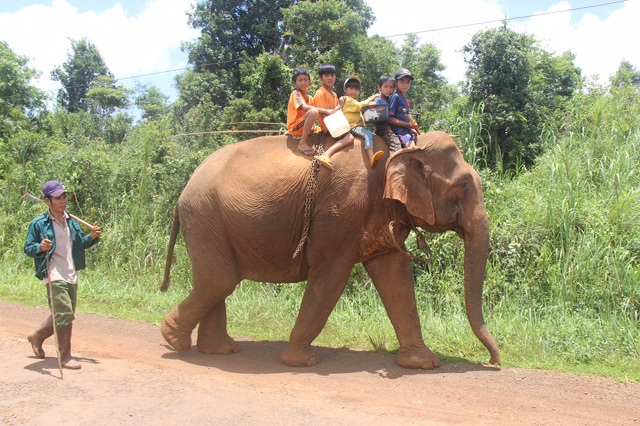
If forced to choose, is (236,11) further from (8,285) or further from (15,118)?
(8,285)

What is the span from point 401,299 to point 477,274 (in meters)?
0.81

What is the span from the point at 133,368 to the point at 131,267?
5.02 meters

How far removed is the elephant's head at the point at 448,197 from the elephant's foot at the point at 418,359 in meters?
0.54

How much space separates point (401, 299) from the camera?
Result: 5.52 metres

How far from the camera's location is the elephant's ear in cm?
520

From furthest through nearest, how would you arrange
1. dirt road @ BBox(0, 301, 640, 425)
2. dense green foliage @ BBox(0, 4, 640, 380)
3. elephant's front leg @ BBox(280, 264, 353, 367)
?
dense green foliage @ BBox(0, 4, 640, 380) → elephant's front leg @ BBox(280, 264, 353, 367) → dirt road @ BBox(0, 301, 640, 425)

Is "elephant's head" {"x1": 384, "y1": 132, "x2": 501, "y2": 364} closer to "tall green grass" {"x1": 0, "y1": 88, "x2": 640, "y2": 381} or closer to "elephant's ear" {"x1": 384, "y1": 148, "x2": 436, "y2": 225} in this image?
"elephant's ear" {"x1": 384, "y1": 148, "x2": 436, "y2": 225}

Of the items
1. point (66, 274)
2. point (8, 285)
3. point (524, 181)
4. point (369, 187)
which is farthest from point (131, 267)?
point (524, 181)

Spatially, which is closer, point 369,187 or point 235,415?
point 235,415

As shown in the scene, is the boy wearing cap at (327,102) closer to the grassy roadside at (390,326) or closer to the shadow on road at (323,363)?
the shadow on road at (323,363)

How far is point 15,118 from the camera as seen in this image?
61.9ft

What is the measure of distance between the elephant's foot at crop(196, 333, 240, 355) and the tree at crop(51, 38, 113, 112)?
3383 centimetres

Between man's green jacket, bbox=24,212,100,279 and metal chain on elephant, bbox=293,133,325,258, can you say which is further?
metal chain on elephant, bbox=293,133,325,258

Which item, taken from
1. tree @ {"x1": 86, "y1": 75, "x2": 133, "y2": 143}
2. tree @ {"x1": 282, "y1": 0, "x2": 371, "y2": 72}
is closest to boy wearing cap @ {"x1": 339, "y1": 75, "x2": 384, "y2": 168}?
tree @ {"x1": 282, "y1": 0, "x2": 371, "y2": 72}
